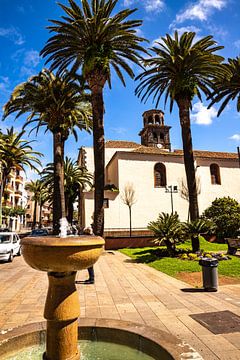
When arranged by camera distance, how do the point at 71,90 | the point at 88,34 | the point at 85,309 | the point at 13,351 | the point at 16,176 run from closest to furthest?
1. the point at 13,351
2. the point at 85,309
3. the point at 88,34
4. the point at 71,90
5. the point at 16,176

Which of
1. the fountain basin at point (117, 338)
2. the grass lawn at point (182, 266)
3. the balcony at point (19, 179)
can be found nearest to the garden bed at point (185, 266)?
the grass lawn at point (182, 266)

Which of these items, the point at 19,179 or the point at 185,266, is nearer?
the point at 185,266

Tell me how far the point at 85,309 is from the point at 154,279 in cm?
432

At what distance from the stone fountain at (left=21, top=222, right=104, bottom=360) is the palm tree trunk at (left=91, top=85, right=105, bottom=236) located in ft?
42.0

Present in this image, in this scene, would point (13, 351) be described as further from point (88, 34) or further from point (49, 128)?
point (49, 128)

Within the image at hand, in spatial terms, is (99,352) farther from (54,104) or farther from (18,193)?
(18,193)

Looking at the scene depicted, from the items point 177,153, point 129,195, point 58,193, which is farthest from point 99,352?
point 177,153

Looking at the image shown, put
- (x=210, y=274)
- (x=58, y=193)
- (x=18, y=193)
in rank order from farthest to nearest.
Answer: (x=18, y=193) → (x=58, y=193) → (x=210, y=274)

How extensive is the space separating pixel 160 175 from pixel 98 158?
61.9 feet

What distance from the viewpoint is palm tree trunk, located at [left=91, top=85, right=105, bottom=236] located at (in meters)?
16.1

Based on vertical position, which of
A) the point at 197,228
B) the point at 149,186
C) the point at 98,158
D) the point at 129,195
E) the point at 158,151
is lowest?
the point at 197,228

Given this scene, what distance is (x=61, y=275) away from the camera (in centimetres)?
325

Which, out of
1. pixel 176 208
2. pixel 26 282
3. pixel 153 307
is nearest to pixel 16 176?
pixel 176 208

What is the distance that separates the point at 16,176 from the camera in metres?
75.9
